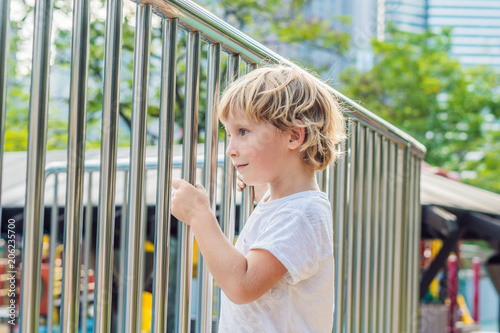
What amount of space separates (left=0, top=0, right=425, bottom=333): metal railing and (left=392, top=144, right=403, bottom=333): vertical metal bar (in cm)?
31

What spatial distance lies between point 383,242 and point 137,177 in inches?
58.1

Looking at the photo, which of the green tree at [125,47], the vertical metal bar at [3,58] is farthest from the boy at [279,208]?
the green tree at [125,47]

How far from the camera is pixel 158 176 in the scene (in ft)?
4.70

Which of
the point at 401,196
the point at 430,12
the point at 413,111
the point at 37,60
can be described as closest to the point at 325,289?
the point at 37,60

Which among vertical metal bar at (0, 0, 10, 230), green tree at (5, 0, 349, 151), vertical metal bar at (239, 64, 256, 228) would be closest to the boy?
vertical metal bar at (239, 64, 256, 228)

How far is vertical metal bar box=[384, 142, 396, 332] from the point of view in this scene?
2.65 meters

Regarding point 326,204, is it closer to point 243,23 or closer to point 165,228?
point 165,228

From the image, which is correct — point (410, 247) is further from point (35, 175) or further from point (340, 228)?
point (35, 175)

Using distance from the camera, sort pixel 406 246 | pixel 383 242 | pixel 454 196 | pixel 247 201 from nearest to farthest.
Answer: pixel 247 201, pixel 383 242, pixel 406 246, pixel 454 196

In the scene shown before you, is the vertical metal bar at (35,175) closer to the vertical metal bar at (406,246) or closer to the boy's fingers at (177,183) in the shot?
the boy's fingers at (177,183)

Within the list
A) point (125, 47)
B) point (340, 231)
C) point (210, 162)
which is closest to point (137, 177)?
point (210, 162)

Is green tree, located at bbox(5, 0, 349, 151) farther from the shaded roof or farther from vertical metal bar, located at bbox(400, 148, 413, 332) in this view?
the shaded roof

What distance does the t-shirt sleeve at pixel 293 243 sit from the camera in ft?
4.42

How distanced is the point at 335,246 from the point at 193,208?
0.87 metres
